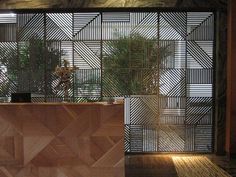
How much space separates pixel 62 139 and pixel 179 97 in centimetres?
271

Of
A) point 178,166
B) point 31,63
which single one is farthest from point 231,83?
point 31,63

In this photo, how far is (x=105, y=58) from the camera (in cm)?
598

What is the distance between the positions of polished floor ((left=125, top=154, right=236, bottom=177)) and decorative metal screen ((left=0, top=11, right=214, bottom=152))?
38 centimetres

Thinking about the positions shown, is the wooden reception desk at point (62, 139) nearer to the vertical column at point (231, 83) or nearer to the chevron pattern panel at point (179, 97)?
the chevron pattern panel at point (179, 97)

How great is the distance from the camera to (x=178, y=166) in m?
5.29

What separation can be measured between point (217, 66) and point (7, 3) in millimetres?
3924

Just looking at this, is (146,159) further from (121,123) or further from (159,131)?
(121,123)

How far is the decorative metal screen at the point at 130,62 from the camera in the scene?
596cm

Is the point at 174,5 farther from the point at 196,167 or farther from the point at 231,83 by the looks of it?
the point at 196,167

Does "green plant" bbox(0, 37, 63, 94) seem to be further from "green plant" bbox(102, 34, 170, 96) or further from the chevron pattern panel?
the chevron pattern panel

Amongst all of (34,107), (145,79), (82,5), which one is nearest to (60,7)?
(82,5)

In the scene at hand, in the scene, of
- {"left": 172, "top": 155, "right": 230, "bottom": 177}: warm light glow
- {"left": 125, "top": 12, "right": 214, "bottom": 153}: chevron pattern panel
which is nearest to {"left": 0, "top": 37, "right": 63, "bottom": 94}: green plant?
{"left": 125, "top": 12, "right": 214, "bottom": 153}: chevron pattern panel

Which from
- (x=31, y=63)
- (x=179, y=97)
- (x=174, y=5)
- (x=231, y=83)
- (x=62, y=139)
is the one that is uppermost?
(x=174, y=5)

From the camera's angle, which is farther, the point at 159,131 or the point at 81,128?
the point at 159,131
